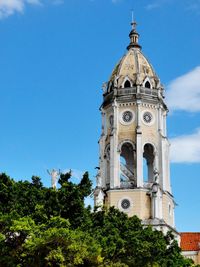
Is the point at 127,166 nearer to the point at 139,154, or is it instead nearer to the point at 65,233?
the point at 139,154

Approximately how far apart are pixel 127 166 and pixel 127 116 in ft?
17.3

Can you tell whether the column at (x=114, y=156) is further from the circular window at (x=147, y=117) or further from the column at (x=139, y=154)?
the circular window at (x=147, y=117)

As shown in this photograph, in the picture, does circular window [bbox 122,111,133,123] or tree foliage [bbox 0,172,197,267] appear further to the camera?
circular window [bbox 122,111,133,123]

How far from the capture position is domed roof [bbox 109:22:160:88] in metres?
60.8

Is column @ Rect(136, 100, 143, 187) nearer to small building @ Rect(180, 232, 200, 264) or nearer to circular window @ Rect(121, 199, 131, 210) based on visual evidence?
circular window @ Rect(121, 199, 131, 210)

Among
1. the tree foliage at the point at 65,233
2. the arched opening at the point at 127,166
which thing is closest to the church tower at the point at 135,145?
the arched opening at the point at 127,166

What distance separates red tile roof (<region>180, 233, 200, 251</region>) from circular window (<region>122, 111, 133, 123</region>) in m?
16.2

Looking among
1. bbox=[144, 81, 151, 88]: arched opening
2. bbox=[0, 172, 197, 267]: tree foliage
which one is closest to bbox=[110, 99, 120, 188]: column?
bbox=[144, 81, 151, 88]: arched opening

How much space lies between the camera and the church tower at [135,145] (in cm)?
5588

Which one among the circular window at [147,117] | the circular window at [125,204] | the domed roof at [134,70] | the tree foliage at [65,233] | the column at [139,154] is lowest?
the tree foliage at [65,233]

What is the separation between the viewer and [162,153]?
5831 cm

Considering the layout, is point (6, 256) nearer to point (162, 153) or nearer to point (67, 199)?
point (67, 199)

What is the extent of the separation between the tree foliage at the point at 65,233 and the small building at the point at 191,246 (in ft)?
74.7

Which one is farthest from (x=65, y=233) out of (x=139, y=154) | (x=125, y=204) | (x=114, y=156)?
(x=114, y=156)
